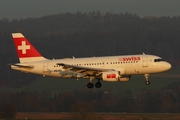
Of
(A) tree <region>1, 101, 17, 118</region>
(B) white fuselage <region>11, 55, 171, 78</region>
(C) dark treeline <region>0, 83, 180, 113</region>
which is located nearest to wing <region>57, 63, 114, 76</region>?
(B) white fuselage <region>11, 55, 171, 78</region>

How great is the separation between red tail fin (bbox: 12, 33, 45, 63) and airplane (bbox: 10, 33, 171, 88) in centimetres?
32

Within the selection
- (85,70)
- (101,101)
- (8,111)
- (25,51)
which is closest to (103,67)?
(85,70)

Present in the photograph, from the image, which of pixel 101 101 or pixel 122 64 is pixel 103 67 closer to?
pixel 122 64

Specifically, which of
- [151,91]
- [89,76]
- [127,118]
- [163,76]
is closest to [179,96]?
[151,91]

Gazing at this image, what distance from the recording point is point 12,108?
10156cm

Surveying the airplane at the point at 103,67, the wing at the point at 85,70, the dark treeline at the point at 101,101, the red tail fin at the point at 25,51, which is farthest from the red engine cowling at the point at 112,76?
the dark treeline at the point at 101,101

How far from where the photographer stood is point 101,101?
429 ft

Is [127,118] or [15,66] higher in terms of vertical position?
[15,66]

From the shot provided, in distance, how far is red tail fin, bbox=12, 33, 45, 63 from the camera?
7362 centimetres

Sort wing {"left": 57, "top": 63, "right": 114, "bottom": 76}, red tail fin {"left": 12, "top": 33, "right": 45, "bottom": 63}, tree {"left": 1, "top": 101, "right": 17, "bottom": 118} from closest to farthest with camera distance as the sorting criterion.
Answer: wing {"left": 57, "top": 63, "right": 114, "bottom": 76} → red tail fin {"left": 12, "top": 33, "right": 45, "bottom": 63} → tree {"left": 1, "top": 101, "right": 17, "bottom": 118}

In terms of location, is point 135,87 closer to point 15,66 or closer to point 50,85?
point 50,85

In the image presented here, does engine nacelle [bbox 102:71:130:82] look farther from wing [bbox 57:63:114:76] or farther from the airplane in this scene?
wing [bbox 57:63:114:76]

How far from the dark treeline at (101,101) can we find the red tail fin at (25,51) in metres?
43.1

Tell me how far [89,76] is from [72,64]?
2.30 m
